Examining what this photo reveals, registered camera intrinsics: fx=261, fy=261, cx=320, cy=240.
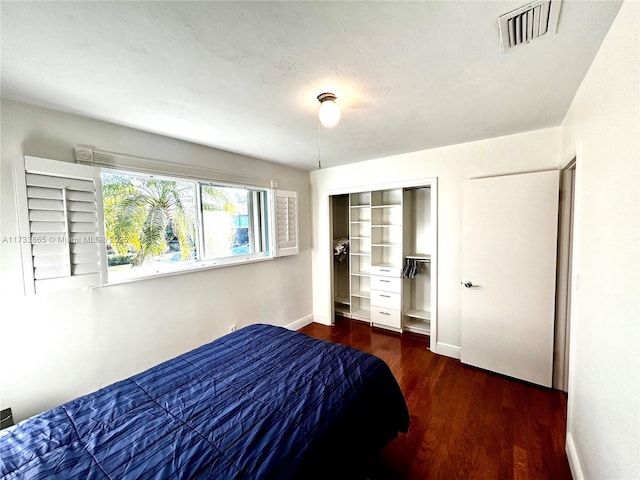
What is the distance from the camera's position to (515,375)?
2.50 meters

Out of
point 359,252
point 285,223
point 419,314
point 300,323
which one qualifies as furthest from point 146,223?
point 419,314

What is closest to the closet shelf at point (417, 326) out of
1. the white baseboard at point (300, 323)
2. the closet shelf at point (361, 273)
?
the closet shelf at point (361, 273)

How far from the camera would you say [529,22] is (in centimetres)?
110

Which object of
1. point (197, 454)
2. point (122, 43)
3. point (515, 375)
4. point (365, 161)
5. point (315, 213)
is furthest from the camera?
point (315, 213)

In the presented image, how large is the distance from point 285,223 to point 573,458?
3191 mm

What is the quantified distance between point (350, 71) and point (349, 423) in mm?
1851

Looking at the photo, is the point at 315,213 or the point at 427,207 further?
the point at 315,213

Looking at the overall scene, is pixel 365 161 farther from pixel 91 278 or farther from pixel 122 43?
pixel 91 278

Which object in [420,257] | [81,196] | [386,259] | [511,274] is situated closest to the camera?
[81,196]

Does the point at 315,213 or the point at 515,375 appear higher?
the point at 315,213

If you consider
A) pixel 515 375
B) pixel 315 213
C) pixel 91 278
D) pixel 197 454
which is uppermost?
pixel 315 213

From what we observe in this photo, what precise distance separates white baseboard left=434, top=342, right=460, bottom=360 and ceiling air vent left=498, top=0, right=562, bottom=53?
282cm

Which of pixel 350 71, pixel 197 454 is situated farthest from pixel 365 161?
pixel 197 454

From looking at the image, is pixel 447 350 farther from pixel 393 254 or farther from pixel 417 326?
pixel 393 254
